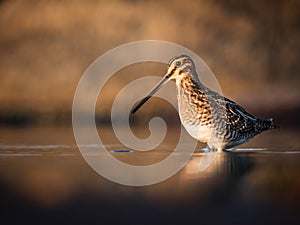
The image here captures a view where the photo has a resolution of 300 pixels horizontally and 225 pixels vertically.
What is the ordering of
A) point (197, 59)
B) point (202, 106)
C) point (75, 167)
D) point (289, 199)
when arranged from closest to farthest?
point (289, 199) < point (75, 167) < point (202, 106) < point (197, 59)

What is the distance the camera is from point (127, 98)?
24.8 ft

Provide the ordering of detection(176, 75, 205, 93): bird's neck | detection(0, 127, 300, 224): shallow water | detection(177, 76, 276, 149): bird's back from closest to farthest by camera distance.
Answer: detection(0, 127, 300, 224): shallow water < detection(177, 76, 276, 149): bird's back < detection(176, 75, 205, 93): bird's neck

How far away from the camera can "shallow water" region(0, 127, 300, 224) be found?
2.29m

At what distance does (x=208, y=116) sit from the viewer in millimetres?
4871

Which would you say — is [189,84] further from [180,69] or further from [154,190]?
[154,190]

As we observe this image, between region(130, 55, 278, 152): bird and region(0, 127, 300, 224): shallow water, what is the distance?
128 mm

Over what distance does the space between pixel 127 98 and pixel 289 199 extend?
501 centimetres

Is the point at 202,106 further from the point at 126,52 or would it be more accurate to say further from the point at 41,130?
the point at 126,52

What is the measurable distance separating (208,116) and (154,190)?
6.49 feet

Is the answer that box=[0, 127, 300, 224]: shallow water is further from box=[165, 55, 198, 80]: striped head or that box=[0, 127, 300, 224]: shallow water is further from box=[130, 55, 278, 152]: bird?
box=[165, 55, 198, 80]: striped head

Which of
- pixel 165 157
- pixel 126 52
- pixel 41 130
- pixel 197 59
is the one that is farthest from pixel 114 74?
pixel 165 157

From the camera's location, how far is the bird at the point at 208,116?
189 inches

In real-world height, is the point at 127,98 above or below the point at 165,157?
above

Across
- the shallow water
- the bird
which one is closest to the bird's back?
the bird
